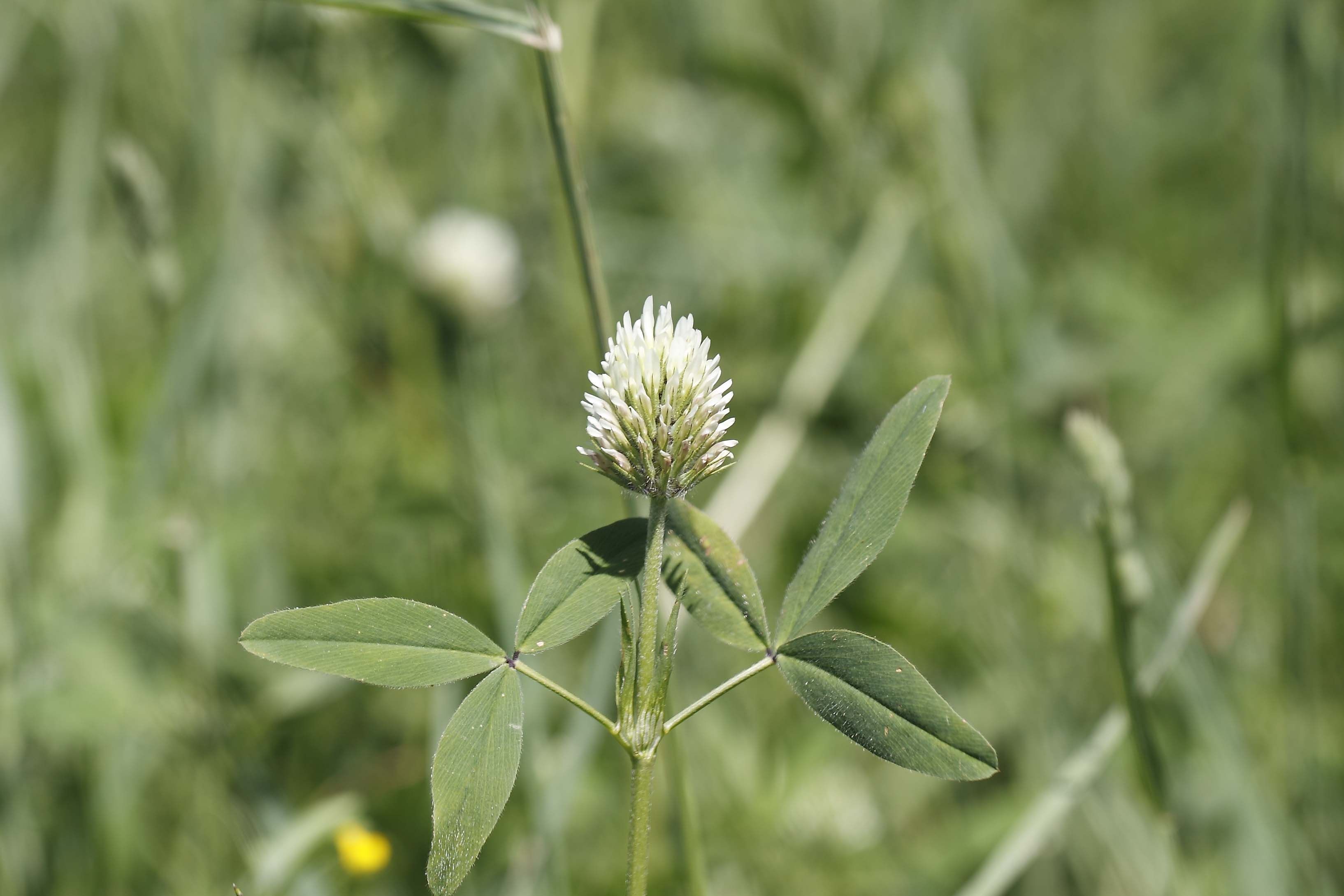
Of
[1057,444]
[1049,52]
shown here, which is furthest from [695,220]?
[1049,52]

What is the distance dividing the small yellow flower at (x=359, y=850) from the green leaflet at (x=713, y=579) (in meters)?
0.60

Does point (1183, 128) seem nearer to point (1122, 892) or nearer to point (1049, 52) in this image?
point (1049, 52)

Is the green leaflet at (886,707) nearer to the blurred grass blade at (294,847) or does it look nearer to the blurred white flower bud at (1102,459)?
the blurred white flower bud at (1102,459)

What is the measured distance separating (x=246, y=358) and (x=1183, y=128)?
2.30m

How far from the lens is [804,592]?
2.31 ft

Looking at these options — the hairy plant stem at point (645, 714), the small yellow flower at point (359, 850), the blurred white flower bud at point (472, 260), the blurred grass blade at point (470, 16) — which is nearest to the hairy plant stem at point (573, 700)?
the hairy plant stem at point (645, 714)

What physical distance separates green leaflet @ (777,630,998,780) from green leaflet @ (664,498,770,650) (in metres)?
0.04

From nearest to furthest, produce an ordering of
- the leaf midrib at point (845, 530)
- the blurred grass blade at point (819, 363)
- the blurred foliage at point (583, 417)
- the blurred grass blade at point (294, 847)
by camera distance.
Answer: the leaf midrib at point (845, 530) < the blurred grass blade at point (294, 847) < the blurred foliage at point (583, 417) < the blurred grass blade at point (819, 363)

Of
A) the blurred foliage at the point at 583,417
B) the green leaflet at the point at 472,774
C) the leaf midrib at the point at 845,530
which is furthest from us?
the blurred foliage at the point at 583,417

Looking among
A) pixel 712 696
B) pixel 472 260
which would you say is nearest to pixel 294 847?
pixel 712 696

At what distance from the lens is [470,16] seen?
2.78ft

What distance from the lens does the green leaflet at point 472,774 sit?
0.59 metres

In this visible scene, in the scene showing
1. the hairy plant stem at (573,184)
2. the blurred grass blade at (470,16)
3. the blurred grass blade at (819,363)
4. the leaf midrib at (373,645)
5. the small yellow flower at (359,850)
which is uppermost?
the blurred grass blade at (470,16)

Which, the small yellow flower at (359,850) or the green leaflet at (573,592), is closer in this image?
the green leaflet at (573,592)
